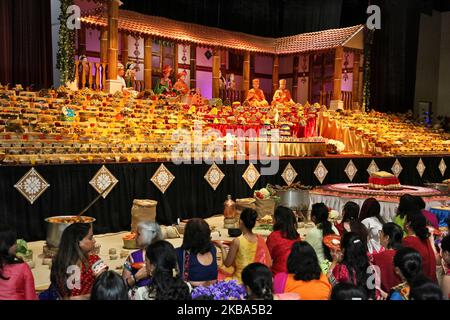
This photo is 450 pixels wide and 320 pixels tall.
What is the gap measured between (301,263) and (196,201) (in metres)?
5.53

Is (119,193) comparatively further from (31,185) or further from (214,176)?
(214,176)

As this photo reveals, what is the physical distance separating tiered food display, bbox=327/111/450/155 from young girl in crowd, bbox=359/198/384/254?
8.71m

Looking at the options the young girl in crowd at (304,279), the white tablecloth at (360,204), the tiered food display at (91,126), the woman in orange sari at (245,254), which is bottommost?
the white tablecloth at (360,204)

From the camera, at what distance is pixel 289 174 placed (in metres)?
9.98

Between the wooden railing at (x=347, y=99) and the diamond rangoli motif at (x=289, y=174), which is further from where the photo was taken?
the wooden railing at (x=347, y=99)

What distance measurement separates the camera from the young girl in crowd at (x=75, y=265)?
3039 millimetres

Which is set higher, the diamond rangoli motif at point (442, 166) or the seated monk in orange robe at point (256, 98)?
the seated monk in orange robe at point (256, 98)

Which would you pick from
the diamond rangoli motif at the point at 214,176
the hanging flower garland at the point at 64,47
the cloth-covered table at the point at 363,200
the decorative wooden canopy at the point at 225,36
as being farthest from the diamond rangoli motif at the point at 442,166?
the hanging flower garland at the point at 64,47

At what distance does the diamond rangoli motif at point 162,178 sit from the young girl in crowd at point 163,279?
15.8 feet

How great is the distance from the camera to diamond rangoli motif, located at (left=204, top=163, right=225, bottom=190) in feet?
28.2

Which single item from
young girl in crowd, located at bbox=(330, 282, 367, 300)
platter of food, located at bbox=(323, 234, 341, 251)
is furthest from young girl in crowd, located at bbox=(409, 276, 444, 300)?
platter of food, located at bbox=(323, 234, 341, 251)

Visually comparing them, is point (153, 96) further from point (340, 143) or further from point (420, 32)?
point (420, 32)

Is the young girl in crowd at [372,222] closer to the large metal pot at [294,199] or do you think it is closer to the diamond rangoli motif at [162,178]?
the large metal pot at [294,199]

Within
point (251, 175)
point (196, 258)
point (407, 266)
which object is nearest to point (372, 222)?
point (407, 266)
